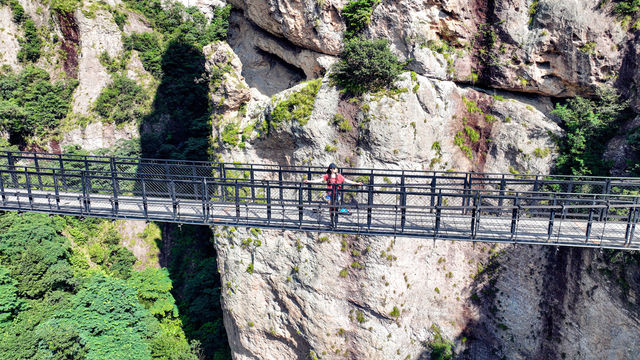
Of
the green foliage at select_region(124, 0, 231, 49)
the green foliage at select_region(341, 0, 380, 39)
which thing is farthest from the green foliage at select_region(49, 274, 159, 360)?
the green foliage at select_region(124, 0, 231, 49)

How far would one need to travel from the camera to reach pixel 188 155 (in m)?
25.4

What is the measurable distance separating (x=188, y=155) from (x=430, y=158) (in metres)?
16.6

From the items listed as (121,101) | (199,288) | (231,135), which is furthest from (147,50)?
(199,288)

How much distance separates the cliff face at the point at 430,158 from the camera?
1439cm

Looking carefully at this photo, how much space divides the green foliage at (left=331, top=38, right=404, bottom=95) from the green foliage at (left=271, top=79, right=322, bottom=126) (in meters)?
1.21

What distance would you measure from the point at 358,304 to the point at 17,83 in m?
26.2

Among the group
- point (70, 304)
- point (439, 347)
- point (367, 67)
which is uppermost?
point (367, 67)

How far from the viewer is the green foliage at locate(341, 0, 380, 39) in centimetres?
1602

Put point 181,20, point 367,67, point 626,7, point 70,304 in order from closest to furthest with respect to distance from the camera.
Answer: point 626,7 < point 367,67 < point 70,304 < point 181,20

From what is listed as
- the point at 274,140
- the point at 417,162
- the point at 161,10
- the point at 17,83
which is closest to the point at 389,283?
the point at 417,162

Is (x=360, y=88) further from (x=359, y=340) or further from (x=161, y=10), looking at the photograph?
(x=161, y=10)

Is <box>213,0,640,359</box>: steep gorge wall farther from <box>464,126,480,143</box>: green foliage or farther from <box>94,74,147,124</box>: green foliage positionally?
<box>94,74,147,124</box>: green foliage

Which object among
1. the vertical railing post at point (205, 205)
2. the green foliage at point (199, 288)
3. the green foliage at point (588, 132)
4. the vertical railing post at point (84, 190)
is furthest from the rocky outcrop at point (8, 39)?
the green foliage at point (588, 132)

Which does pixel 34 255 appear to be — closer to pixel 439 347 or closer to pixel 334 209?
pixel 334 209
